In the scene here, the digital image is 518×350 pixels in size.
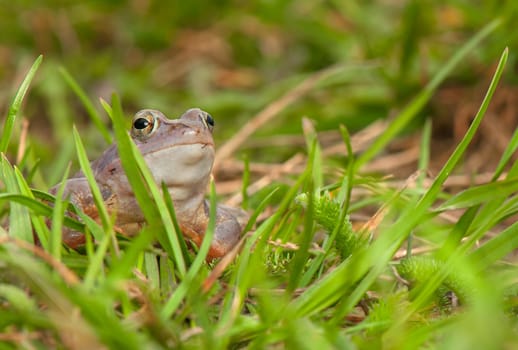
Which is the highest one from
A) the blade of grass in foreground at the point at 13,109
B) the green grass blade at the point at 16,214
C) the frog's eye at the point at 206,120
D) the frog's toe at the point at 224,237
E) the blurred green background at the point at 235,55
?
the blade of grass in foreground at the point at 13,109

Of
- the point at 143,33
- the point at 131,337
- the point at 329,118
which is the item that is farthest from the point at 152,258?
the point at 143,33

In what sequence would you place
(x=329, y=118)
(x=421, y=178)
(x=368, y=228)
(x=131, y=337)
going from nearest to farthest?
(x=131, y=337) < (x=368, y=228) < (x=421, y=178) < (x=329, y=118)

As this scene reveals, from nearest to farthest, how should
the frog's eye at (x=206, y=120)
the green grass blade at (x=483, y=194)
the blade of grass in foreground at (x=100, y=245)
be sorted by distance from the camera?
the blade of grass in foreground at (x=100, y=245) → the green grass blade at (x=483, y=194) → the frog's eye at (x=206, y=120)

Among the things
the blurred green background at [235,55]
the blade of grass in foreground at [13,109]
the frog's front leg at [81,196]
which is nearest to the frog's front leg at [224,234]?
the frog's front leg at [81,196]

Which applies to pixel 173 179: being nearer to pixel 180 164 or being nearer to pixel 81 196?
pixel 180 164

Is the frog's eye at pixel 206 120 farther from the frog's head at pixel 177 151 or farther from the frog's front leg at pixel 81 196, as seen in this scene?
the frog's front leg at pixel 81 196

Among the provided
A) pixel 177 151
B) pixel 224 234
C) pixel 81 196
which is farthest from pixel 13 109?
pixel 224 234

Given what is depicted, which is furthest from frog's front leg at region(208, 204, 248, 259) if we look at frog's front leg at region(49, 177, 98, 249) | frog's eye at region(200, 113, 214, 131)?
frog's front leg at region(49, 177, 98, 249)

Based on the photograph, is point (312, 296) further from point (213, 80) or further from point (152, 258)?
point (213, 80)
